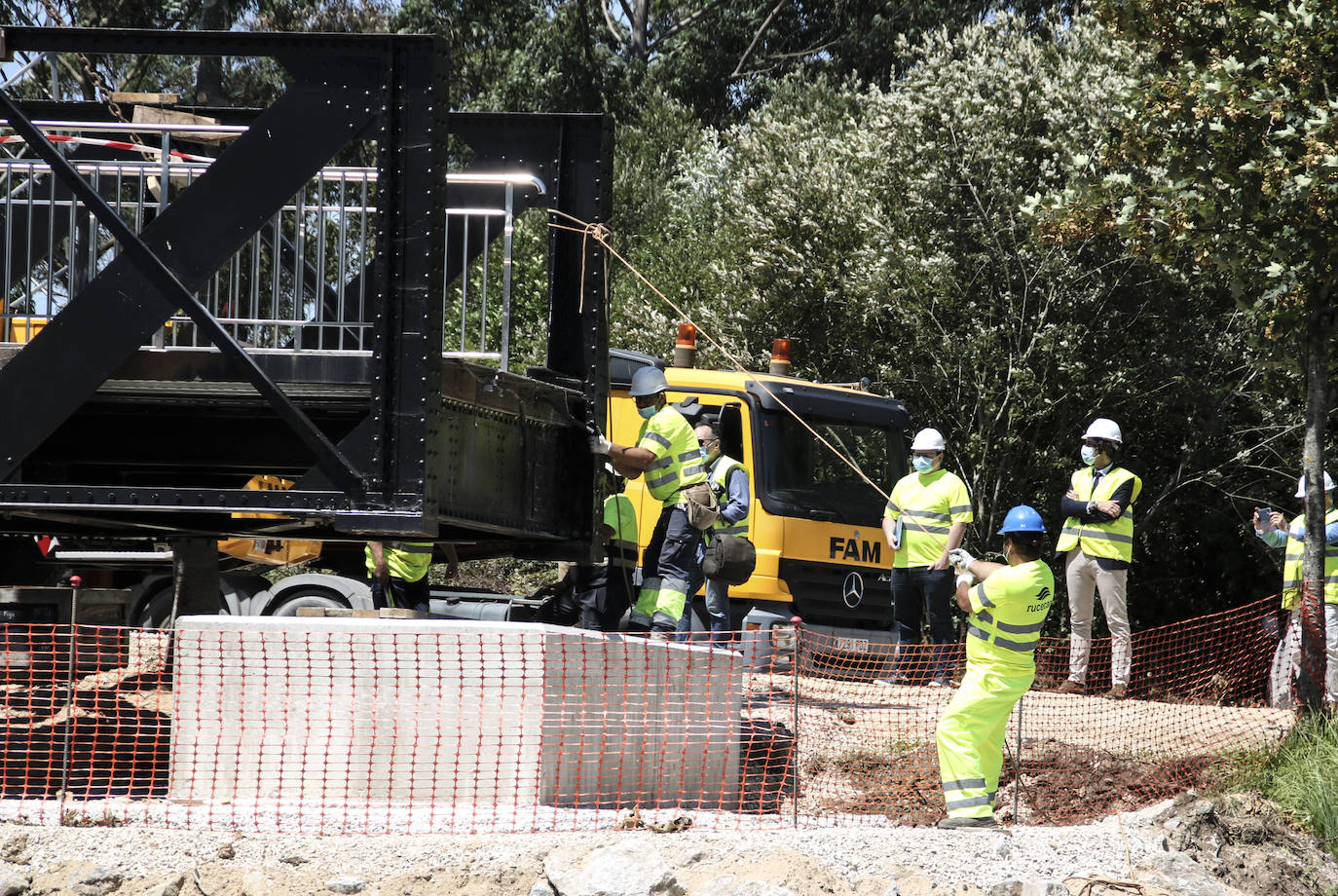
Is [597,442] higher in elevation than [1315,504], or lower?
higher

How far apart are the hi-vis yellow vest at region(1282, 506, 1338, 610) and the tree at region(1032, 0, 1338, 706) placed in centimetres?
132

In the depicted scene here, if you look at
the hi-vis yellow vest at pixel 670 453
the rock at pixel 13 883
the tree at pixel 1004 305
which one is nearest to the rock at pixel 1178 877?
the hi-vis yellow vest at pixel 670 453

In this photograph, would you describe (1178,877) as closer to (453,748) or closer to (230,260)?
(453,748)

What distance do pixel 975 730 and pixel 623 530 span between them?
362 cm

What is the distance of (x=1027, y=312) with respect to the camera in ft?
50.9

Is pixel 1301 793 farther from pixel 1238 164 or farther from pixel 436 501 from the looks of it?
pixel 436 501

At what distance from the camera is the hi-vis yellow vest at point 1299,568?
404 inches

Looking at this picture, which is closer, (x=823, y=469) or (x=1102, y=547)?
(x=1102, y=547)

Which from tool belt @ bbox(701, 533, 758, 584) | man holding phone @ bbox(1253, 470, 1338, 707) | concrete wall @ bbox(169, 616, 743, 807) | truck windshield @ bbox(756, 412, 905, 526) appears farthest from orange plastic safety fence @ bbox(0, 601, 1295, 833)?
truck windshield @ bbox(756, 412, 905, 526)

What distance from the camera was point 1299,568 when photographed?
10844mm

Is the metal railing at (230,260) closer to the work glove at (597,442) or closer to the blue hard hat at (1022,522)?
the work glove at (597,442)

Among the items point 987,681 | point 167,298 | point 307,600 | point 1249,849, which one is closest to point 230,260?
point 167,298

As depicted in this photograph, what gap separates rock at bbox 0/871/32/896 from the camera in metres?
5.61

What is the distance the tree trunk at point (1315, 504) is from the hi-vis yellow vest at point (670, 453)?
3825mm
